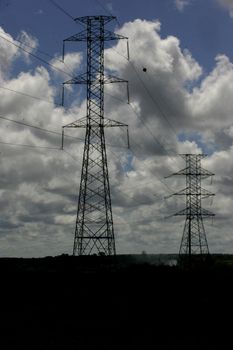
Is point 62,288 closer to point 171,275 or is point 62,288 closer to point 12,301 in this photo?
point 12,301

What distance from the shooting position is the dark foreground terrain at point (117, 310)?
2830 centimetres

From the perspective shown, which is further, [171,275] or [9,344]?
[171,275]

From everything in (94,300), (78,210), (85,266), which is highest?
(78,210)

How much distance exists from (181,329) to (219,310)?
200 inches

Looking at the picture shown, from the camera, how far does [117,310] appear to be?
3597 centimetres

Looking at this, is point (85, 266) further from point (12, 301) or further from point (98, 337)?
point (98, 337)

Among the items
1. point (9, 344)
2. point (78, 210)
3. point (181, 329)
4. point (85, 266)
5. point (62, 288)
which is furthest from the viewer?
point (85, 266)

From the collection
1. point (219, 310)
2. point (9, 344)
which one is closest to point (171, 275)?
point (219, 310)

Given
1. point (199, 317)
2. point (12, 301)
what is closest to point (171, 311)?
point (199, 317)

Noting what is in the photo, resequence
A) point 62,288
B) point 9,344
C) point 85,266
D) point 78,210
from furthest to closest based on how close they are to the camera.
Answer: point 85,266 < point 78,210 < point 62,288 < point 9,344

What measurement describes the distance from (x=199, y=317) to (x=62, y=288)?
865 centimetres

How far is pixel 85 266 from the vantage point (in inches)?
1925

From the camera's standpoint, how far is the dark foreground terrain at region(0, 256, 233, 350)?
28.3 meters

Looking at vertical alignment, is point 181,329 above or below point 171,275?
below
